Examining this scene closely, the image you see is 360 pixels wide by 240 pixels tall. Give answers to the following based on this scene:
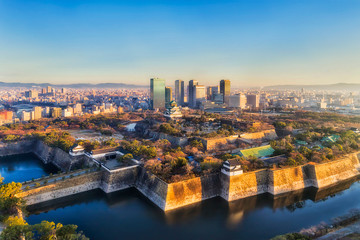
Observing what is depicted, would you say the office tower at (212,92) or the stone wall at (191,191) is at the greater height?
the office tower at (212,92)

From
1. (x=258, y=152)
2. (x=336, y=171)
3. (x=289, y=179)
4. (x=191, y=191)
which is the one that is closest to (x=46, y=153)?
(x=191, y=191)

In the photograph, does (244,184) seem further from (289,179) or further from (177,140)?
(177,140)

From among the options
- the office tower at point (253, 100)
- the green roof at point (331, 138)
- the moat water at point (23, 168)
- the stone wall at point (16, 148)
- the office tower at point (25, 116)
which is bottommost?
the moat water at point (23, 168)

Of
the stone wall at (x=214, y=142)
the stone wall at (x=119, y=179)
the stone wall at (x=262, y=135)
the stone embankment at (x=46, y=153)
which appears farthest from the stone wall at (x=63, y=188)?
the stone wall at (x=262, y=135)

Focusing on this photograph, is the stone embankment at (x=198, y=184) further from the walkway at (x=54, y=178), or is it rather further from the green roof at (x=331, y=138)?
the green roof at (x=331, y=138)

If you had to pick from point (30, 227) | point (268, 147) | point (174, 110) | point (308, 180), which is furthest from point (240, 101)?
point (30, 227)

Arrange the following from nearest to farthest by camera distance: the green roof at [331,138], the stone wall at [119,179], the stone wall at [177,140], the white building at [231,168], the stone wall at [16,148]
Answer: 1. the white building at [231,168]
2. the stone wall at [119,179]
3. the green roof at [331,138]
4. the stone wall at [177,140]
5. the stone wall at [16,148]

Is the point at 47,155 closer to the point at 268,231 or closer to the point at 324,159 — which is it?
the point at 268,231
